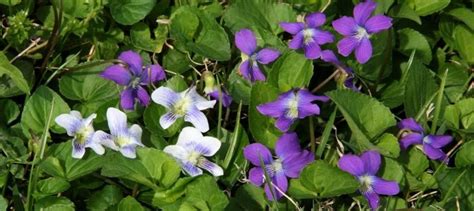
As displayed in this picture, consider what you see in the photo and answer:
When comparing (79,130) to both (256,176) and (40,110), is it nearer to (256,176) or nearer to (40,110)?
Result: (40,110)

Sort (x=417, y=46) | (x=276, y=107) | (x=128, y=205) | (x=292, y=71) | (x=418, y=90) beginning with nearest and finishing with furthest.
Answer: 1. (x=128, y=205)
2. (x=276, y=107)
3. (x=292, y=71)
4. (x=418, y=90)
5. (x=417, y=46)

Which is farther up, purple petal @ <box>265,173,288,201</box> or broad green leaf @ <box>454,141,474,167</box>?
purple petal @ <box>265,173,288,201</box>

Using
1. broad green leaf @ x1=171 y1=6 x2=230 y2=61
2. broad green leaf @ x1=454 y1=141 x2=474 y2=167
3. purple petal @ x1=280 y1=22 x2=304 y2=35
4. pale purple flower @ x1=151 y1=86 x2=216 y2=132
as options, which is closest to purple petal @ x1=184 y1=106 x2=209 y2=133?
pale purple flower @ x1=151 y1=86 x2=216 y2=132

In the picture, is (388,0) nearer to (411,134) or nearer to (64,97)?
(411,134)

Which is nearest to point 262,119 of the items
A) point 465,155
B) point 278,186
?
point 278,186

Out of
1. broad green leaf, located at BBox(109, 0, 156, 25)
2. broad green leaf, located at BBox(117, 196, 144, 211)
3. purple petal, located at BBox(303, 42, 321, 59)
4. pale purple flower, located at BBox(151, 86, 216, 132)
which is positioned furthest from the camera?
broad green leaf, located at BBox(109, 0, 156, 25)

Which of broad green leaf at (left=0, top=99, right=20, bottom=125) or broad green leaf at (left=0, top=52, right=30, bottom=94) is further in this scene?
broad green leaf at (left=0, top=99, right=20, bottom=125)

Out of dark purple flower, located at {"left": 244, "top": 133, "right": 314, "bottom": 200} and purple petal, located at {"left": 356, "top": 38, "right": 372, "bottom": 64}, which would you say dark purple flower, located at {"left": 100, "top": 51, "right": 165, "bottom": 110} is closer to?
dark purple flower, located at {"left": 244, "top": 133, "right": 314, "bottom": 200}
